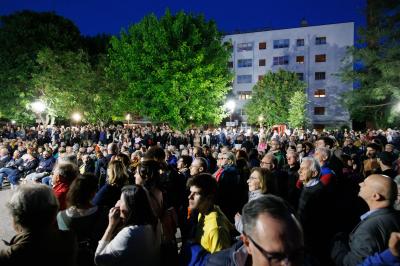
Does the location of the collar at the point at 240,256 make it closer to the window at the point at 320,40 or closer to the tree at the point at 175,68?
the tree at the point at 175,68

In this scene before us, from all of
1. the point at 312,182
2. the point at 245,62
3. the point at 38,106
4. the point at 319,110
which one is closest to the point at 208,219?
the point at 312,182

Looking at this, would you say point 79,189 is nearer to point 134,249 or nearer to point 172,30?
point 134,249

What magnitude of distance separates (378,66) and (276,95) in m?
18.3

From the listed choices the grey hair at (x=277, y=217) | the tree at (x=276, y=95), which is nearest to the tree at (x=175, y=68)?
the tree at (x=276, y=95)

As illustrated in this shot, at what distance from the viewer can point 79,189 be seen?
10.8 feet

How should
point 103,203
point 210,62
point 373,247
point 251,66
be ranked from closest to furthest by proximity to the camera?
point 373,247 → point 103,203 → point 210,62 → point 251,66

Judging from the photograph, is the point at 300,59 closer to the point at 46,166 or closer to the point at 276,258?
the point at 46,166

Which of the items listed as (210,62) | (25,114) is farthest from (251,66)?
(25,114)

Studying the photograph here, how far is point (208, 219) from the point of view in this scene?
9.53 feet

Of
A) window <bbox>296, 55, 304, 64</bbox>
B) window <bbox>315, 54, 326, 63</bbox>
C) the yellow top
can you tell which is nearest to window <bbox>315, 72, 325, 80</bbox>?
window <bbox>315, 54, 326, 63</bbox>

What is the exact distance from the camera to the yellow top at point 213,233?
2.63 meters

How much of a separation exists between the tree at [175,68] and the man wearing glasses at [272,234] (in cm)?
2064

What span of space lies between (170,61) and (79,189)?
20087mm

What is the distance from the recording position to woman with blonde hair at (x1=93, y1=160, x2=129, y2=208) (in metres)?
4.17
